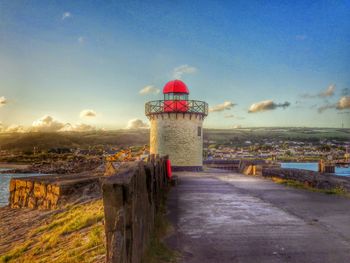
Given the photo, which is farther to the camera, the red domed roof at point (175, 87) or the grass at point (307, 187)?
the red domed roof at point (175, 87)

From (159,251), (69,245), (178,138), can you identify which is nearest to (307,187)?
(69,245)

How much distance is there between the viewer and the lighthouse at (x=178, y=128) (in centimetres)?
2380

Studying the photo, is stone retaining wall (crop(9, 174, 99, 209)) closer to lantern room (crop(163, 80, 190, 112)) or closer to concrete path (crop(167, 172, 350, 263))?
concrete path (crop(167, 172, 350, 263))

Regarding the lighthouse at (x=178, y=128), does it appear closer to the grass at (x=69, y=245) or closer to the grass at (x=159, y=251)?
the grass at (x=69, y=245)

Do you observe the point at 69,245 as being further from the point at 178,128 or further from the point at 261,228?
the point at 178,128

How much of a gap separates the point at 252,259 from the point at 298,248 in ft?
3.44

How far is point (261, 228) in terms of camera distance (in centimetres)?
700

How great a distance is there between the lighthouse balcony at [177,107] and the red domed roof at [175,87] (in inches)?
36.5

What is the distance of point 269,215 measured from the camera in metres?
8.28

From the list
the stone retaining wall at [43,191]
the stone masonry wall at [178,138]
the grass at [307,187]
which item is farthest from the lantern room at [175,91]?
the grass at [307,187]

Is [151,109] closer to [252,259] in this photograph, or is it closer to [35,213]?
[35,213]

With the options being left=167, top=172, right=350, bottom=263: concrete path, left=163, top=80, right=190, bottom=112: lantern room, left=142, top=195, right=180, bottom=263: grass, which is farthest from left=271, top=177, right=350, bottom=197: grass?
left=163, top=80, right=190, bottom=112: lantern room

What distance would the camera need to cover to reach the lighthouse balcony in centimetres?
2381

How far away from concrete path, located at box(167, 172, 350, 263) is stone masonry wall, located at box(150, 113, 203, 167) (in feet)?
40.7
